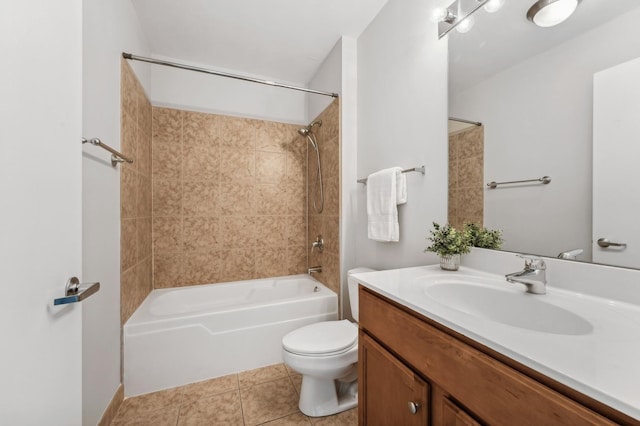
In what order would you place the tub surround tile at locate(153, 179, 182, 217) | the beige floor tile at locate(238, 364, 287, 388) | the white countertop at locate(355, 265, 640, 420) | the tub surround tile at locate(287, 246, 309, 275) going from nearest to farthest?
A: the white countertop at locate(355, 265, 640, 420) < the beige floor tile at locate(238, 364, 287, 388) < the tub surround tile at locate(153, 179, 182, 217) < the tub surround tile at locate(287, 246, 309, 275)

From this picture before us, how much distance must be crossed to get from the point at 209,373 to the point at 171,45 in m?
2.64

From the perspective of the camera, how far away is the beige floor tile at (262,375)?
1.69m

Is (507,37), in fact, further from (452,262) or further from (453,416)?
(453,416)

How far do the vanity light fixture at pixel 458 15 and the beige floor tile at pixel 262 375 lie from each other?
7.55 ft

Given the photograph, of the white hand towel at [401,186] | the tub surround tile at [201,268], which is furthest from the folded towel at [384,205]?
the tub surround tile at [201,268]

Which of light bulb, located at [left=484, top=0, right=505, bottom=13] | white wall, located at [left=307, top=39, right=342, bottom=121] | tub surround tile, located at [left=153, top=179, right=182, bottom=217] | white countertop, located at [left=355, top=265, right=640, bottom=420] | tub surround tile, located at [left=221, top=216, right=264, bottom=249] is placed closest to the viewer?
white countertop, located at [left=355, top=265, right=640, bottom=420]

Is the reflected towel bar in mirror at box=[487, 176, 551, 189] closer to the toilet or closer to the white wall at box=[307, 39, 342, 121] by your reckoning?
the toilet

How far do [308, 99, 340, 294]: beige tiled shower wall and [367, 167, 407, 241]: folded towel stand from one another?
44 centimetres

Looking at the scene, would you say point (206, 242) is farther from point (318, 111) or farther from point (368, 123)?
point (368, 123)

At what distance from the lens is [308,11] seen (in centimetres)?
174

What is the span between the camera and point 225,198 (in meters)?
2.50

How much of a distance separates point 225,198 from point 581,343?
2.52m

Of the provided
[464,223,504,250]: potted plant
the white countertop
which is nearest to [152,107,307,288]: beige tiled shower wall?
[464,223,504,250]: potted plant

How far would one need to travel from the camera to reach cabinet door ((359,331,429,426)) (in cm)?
73
